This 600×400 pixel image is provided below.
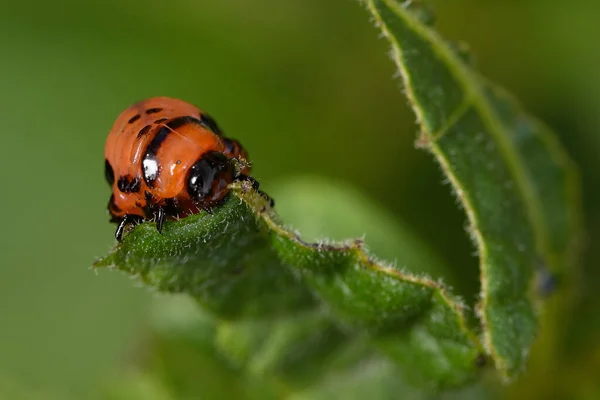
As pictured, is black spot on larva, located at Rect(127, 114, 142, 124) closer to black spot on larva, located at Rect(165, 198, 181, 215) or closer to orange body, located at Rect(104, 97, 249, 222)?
orange body, located at Rect(104, 97, 249, 222)

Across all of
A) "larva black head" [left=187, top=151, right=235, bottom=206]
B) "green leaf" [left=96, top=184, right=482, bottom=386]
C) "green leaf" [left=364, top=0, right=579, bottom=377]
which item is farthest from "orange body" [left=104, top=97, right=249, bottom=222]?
"green leaf" [left=364, top=0, right=579, bottom=377]

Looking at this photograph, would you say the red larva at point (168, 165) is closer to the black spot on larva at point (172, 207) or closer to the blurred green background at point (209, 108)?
the black spot on larva at point (172, 207)

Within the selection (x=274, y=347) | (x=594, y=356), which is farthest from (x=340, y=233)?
(x=594, y=356)

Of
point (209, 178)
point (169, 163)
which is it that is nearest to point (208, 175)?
point (209, 178)

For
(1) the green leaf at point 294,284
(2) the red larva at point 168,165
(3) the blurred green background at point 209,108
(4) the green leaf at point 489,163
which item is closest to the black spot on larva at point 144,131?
(2) the red larva at point 168,165

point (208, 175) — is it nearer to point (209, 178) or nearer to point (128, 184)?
point (209, 178)

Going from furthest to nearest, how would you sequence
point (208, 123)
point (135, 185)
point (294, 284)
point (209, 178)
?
1. point (294, 284)
2. point (208, 123)
3. point (135, 185)
4. point (209, 178)
